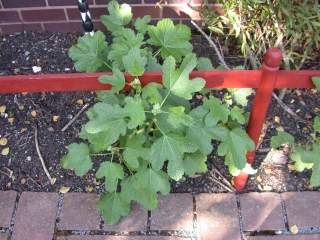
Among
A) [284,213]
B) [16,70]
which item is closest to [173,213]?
[284,213]

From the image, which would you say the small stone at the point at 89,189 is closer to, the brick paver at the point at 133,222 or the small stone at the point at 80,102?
the brick paver at the point at 133,222

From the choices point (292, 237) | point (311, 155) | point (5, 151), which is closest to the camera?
point (311, 155)

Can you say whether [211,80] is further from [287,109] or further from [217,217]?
[287,109]

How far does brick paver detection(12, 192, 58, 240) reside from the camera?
7.70 feet

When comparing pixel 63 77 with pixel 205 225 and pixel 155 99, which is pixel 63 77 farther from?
pixel 205 225

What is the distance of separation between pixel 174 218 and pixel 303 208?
0.69 metres

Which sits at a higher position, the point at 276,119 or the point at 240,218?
the point at 276,119

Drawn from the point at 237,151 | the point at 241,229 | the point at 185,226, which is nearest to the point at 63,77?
the point at 237,151

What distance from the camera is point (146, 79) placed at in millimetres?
1879

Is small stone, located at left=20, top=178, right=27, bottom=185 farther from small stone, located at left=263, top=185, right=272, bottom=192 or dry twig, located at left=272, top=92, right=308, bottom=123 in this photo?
dry twig, located at left=272, top=92, right=308, bottom=123

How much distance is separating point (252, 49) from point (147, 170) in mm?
1094

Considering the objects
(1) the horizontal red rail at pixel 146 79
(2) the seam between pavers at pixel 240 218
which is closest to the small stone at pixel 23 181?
(1) the horizontal red rail at pixel 146 79

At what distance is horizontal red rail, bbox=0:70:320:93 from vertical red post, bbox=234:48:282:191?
3 cm

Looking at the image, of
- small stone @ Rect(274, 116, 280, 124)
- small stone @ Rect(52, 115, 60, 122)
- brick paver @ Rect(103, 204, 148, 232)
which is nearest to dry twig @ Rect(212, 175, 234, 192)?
brick paver @ Rect(103, 204, 148, 232)
